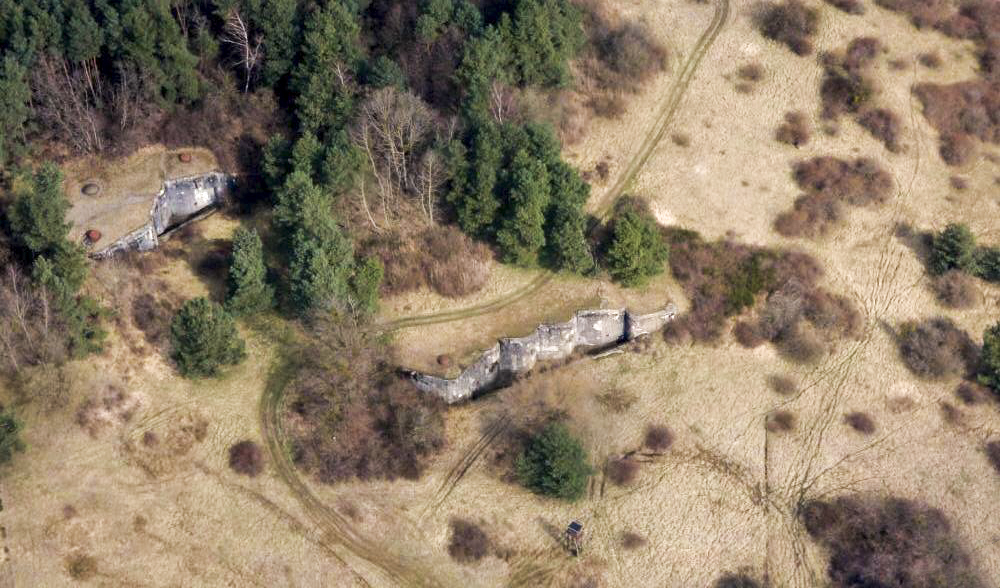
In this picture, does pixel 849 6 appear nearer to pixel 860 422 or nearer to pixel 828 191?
pixel 828 191

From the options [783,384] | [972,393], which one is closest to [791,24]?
[783,384]

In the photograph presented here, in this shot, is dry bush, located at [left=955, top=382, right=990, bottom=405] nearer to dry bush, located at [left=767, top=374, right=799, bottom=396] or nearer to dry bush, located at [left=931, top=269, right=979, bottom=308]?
dry bush, located at [left=931, top=269, right=979, bottom=308]

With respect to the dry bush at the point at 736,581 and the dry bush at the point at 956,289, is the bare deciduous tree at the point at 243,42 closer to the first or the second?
the dry bush at the point at 736,581

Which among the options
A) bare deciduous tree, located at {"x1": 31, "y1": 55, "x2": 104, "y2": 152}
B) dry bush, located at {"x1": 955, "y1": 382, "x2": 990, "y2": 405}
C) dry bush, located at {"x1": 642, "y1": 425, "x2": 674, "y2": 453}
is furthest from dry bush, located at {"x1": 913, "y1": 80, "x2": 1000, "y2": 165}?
bare deciduous tree, located at {"x1": 31, "y1": 55, "x2": 104, "y2": 152}

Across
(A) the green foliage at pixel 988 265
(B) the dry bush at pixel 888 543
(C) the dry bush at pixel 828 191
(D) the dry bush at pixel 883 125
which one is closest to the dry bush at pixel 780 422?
(B) the dry bush at pixel 888 543

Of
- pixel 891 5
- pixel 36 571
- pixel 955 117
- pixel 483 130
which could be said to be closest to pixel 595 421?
pixel 483 130

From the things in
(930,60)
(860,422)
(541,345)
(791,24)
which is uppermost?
(791,24)
